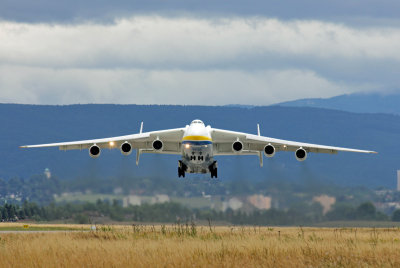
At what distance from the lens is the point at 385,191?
177ft

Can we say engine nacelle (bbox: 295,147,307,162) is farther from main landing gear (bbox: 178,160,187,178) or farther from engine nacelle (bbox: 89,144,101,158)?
engine nacelle (bbox: 89,144,101,158)

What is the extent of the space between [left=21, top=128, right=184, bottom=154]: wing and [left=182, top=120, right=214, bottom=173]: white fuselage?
3.89 meters

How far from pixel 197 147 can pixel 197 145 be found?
131 millimetres

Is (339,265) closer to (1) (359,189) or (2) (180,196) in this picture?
(2) (180,196)

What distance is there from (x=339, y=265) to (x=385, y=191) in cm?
3540

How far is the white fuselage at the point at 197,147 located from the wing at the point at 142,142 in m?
3.89

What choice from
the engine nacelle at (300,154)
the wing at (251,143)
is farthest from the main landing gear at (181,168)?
the engine nacelle at (300,154)

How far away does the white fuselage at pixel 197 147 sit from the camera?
120ft

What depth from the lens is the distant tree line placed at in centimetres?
4166

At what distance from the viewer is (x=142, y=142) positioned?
146ft

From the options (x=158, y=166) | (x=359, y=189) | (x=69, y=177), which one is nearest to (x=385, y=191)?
(x=359, y=189)

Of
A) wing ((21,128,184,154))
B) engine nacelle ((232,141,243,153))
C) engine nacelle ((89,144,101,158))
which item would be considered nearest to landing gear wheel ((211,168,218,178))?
engine nacelle ((232,141,243,153))

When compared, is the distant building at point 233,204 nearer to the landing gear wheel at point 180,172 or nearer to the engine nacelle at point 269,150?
the landing gear wheel at point 180,172

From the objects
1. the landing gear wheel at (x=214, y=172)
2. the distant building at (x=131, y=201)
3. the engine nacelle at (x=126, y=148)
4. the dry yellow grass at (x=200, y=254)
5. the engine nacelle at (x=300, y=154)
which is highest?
the engine nacelle at (x=126, y=148)
